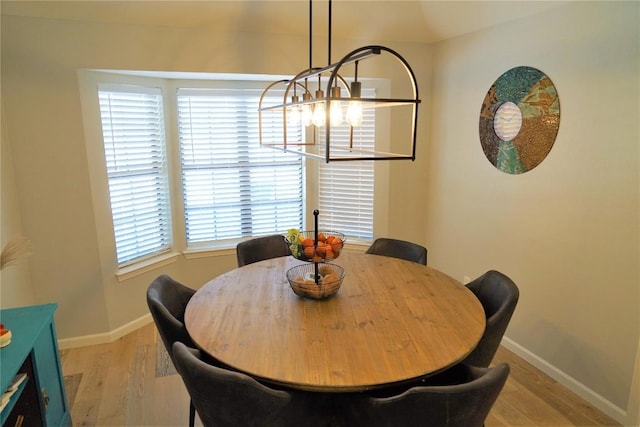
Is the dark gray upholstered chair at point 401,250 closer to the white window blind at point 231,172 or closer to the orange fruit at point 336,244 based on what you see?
the orange fruit at point 336,244

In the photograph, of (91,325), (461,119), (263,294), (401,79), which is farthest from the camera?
(401,79)

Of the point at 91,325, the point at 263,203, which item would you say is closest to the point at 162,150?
the point at 263,203

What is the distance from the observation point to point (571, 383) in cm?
259

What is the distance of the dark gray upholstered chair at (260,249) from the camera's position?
2.97 meters

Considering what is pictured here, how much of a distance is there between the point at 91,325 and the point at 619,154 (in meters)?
3.87

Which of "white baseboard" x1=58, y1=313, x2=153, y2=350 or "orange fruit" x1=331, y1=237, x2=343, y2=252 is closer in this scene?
"orange fruit" x1=331, y1=237, x2=343, y2=252

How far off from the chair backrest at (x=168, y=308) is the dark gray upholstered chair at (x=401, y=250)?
145 cm

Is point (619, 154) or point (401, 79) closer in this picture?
point (619, 154)

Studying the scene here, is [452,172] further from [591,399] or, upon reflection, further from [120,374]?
[120,374]

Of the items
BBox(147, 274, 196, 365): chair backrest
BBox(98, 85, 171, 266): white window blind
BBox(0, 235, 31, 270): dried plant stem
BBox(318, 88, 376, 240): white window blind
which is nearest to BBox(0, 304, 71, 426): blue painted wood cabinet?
BBox(0, 235, 31, 270): dried plant stem

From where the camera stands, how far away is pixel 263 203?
401 centimetres

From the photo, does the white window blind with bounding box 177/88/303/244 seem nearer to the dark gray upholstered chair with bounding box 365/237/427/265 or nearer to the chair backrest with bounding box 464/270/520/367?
the dark gray upholstered chair with bounding box 365/237/427/265

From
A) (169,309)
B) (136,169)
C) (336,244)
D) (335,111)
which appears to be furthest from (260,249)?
(335,111)

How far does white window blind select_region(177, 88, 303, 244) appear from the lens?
365cm
